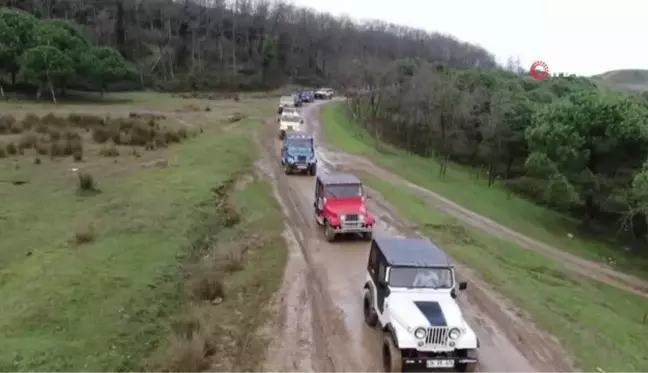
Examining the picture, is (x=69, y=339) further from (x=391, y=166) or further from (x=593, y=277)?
(x=391, y=166)

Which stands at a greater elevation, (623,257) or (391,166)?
(391,166)

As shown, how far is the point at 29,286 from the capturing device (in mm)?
17719

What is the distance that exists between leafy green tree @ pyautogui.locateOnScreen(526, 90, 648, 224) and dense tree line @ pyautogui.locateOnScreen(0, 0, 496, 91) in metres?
68.7

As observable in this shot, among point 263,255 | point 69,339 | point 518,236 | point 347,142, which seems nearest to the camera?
point 69,339

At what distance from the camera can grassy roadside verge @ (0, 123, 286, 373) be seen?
1460cm

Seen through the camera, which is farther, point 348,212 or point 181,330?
point 348,212

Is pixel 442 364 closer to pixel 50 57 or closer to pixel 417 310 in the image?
pixel 417 310

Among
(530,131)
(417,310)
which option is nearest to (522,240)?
(530,131)

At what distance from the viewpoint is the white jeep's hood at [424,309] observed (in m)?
13.2

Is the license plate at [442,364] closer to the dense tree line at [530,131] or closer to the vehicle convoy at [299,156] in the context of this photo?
the dense tree line at [530,131]

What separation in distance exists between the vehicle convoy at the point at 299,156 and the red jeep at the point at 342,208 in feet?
38.1

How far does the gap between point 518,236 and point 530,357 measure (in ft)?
73.8

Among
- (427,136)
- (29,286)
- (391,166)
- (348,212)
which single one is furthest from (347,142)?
(29,286)

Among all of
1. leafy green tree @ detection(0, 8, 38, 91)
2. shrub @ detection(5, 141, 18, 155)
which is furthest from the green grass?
leafy green tree @ detection(0, 8, 38, 91)
